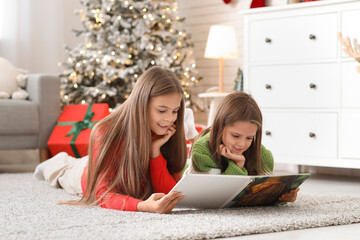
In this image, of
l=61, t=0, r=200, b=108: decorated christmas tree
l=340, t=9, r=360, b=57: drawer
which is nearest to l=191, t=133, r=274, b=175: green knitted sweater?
l=340, t=9, r=360, b=57: drawer

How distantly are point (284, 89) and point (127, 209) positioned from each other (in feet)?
6.19

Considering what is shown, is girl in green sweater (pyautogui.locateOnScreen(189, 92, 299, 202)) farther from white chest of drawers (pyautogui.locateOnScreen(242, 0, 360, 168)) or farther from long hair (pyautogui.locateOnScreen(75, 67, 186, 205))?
white chest of drawers (pyautogui.locateOnScreen(242, 0, 360, 168))

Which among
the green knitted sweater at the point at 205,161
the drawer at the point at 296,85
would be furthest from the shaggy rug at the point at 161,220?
the drawer at the point at 296,85

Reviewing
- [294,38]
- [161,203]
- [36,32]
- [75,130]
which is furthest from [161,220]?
[36,32]

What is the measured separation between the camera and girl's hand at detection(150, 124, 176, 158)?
2086 millimetres

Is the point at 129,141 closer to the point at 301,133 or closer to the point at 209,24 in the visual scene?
the point at 301,133

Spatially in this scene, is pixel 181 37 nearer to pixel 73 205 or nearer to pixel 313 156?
pixel 313 156

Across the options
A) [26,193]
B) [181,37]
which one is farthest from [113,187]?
[181,37]

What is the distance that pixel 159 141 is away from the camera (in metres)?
2.10

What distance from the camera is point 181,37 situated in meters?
4.80

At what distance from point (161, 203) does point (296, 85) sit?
1896mm

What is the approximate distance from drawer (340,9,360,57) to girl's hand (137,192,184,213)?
6.04 ft

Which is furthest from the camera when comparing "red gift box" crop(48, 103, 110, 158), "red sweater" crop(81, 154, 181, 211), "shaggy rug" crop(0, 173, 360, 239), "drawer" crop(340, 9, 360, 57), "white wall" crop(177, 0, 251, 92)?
"white wall" crop(177, 0, 251, 92)

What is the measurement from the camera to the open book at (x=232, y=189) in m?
1.84
